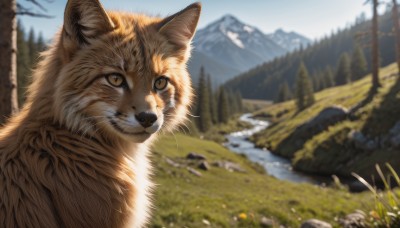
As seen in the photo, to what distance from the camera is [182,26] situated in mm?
5141

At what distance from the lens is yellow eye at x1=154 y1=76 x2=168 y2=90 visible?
445 cm

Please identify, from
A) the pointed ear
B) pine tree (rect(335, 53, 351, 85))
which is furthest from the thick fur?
pine tree (rect(335, 53, 351, 85))

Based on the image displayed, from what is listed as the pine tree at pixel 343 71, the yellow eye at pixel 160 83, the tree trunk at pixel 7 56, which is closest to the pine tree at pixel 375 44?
the tree trunk at pixel 7 56

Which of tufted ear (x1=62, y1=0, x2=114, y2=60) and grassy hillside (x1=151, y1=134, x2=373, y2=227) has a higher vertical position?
tufted ear (x1=62, y1=0, x2=114, y2=60)

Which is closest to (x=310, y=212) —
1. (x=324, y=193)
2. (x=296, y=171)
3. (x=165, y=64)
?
(x=324, y=193)

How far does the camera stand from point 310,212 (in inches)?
648

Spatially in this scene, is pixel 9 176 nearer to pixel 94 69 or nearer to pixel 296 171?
pixel 94 69

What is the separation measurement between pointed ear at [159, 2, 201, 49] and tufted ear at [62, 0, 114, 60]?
84cm

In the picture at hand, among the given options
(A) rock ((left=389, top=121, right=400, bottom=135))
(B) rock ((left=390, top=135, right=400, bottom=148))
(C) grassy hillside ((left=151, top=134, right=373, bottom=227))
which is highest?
(C) grassy hillside ((left=151, top=134, right=373, bottom=227))

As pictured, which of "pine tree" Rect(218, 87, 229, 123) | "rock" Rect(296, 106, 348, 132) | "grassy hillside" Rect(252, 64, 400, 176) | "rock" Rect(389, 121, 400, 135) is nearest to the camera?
"rock" Rect(389, 121, 400, 135)

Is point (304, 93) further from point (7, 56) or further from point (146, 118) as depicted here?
point (146, 118)

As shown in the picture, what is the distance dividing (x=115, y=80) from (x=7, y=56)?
18.2 feet

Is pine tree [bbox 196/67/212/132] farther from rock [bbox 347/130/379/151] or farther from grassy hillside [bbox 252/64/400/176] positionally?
rock [bbox 347/130/379/151]

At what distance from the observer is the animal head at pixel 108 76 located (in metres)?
3.94
